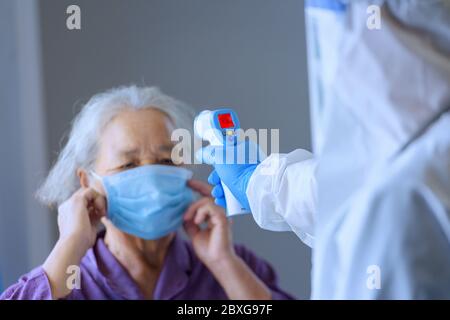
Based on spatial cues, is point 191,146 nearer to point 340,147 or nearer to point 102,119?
point 102,119

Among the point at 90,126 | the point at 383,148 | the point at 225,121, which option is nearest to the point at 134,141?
the point at 90,126

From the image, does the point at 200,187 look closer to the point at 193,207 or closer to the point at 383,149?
the point at 193,207

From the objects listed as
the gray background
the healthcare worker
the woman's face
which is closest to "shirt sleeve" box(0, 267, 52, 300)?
the gray background

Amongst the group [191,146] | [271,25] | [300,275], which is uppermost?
[271,25]

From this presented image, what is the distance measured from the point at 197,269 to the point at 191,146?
24 centimetres

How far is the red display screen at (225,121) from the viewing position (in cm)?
98

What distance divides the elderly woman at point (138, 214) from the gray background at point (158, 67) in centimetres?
4

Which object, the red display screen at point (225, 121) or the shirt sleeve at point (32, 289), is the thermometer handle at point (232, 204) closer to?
the red display screen at point (225, 121)

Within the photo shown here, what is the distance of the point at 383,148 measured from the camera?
56 cm
